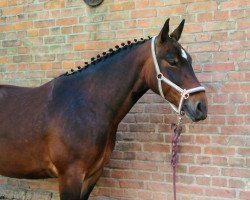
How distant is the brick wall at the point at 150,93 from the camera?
3.71 meters

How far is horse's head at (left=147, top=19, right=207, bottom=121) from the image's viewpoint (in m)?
3.05

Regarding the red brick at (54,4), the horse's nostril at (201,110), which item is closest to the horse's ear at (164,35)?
the horse's nostril at (201,110)

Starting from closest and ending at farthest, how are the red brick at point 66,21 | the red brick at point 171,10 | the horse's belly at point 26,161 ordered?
the horse's belly at point 26,161 < the red brick at point 171,10 < the red brick at point 66,21

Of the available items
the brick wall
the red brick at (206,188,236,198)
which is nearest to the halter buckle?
the brick wall

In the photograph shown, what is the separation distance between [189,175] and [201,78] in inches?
37.7

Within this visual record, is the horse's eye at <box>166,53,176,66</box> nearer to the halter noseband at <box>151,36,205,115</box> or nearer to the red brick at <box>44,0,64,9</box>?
the halter noseband at <box>151,36,205,115</box>

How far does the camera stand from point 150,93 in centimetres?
411

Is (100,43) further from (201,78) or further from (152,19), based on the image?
(201,78)

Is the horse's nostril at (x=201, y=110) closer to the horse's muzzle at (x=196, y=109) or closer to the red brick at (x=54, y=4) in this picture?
the horse's muzzle at (x=196, y=109)

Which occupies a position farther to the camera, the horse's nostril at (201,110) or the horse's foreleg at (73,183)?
the horse's foreleg at (73,183)

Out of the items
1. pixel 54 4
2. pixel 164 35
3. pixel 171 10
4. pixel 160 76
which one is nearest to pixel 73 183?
pixel 160 76

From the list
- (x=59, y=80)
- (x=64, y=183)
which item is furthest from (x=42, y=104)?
(x=64, y=183)

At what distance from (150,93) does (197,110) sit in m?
1.13

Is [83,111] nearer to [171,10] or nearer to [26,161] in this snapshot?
[26,161]
